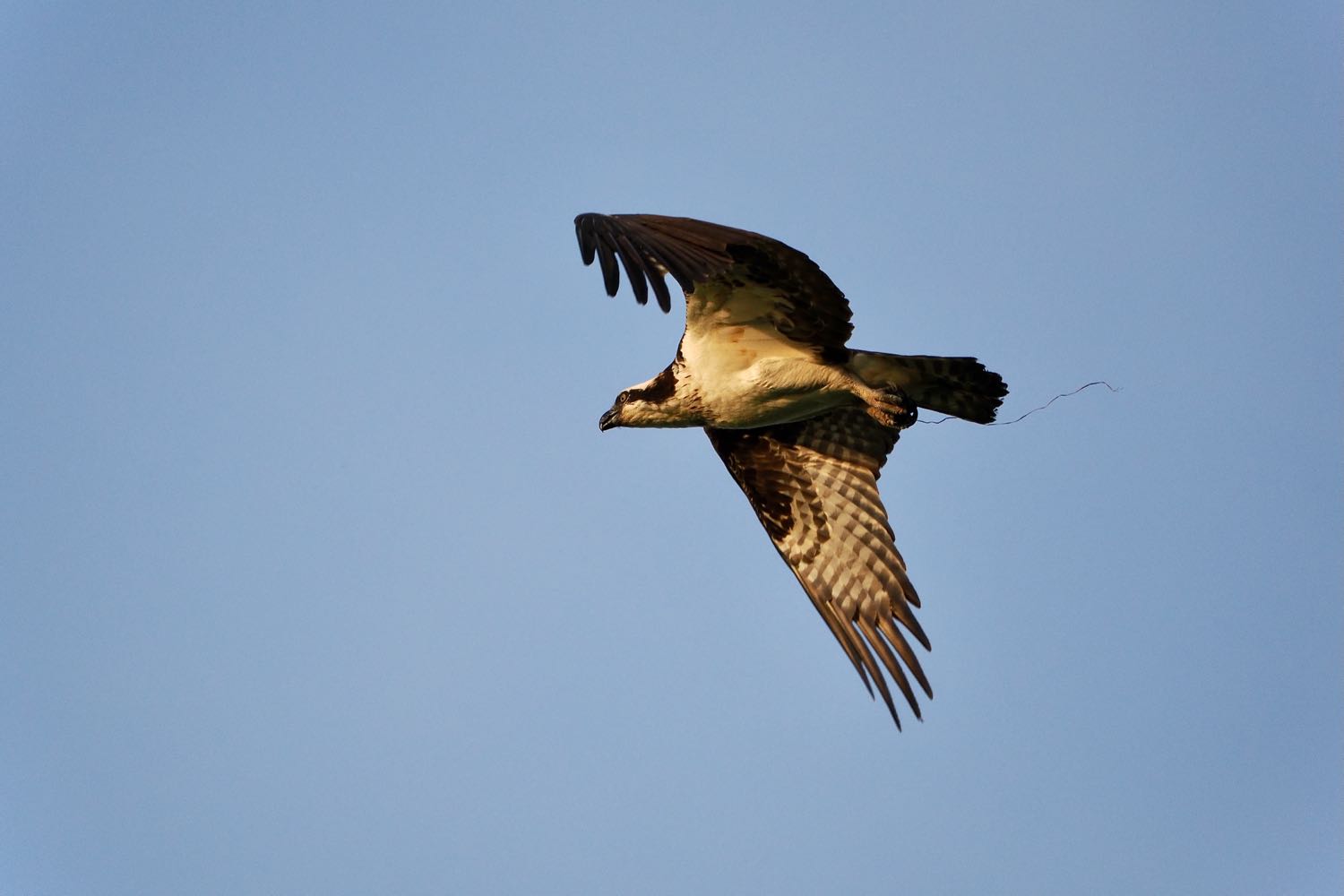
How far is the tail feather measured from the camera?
10.3 m

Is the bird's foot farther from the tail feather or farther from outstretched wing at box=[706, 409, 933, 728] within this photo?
outstretched wing at box=[706, 409, 933, 728]

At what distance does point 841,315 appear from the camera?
1012 centimetres

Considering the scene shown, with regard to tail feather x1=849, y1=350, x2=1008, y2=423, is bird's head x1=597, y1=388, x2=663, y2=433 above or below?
above

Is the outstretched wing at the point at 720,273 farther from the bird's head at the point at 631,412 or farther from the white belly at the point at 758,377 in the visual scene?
the bird's head at the point at 631,412

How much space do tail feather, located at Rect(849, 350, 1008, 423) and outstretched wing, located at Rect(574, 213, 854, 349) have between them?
0.97 feet

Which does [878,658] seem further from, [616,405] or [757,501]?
[616,405]

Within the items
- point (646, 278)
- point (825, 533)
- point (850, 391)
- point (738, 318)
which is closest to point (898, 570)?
point (825, 533)

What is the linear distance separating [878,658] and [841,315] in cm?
246

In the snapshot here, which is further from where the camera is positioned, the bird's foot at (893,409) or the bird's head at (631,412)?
the bird's head at (631,412)

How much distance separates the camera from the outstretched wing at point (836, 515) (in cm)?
1085

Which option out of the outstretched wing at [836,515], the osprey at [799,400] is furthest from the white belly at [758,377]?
the outstretched wing at [836,515]

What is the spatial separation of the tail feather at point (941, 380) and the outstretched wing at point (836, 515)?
851mm

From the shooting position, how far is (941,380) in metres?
10.4

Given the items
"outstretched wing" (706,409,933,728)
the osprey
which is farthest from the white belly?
"outstretched wing" (706,409,933,728)
